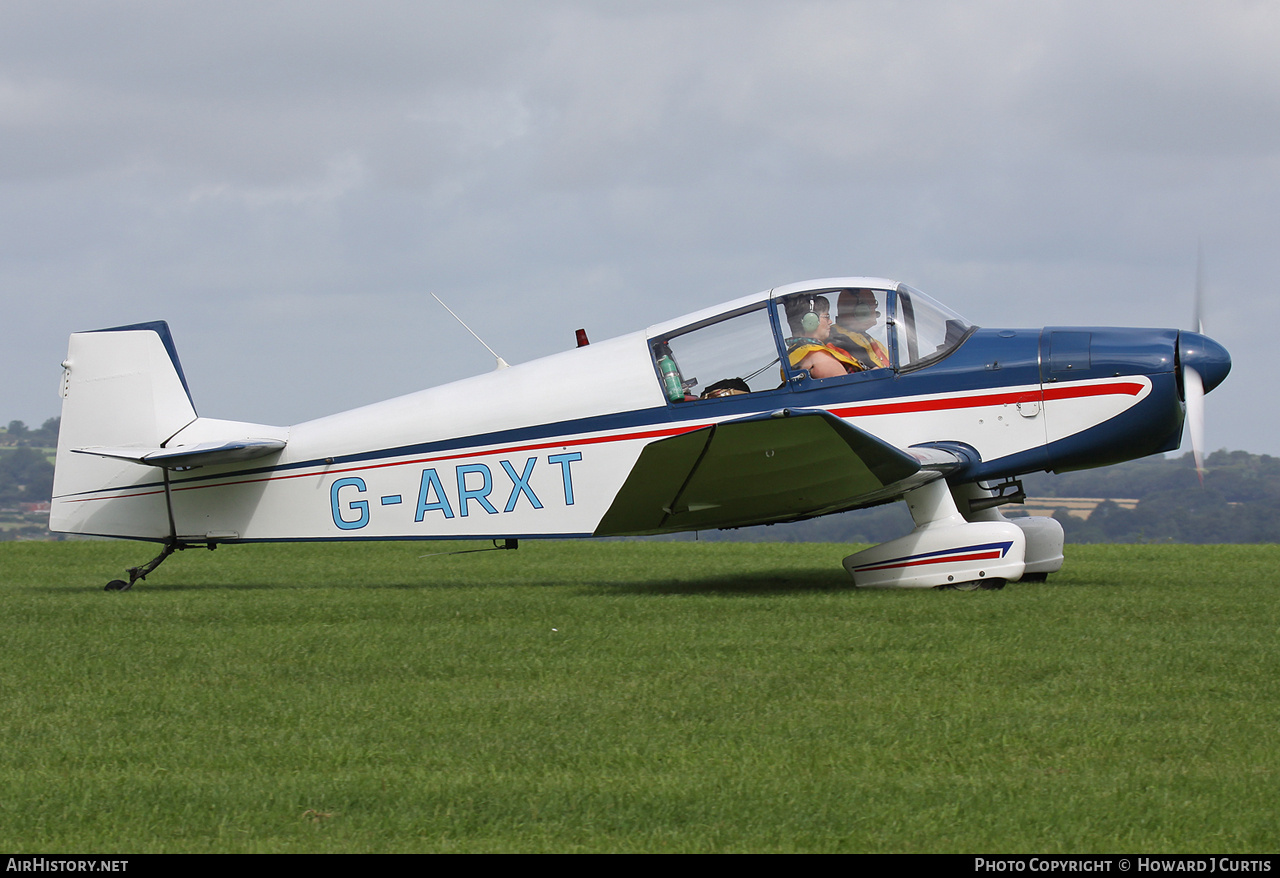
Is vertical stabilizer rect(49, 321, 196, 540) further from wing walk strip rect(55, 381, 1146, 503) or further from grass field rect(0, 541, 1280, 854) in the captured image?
wing walk strip rect(55, 381, 1146, 503)

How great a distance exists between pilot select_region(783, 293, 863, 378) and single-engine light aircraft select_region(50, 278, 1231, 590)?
0.6 inches

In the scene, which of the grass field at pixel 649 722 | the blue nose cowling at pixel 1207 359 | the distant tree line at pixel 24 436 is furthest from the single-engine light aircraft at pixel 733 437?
the distant tree line at pixel 24 436

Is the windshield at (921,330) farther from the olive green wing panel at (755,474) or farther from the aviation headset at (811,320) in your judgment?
the olive green wing panel at (755,474)

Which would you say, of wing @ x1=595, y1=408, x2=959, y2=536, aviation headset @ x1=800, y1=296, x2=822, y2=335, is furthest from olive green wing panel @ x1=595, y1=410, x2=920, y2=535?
aviation headset @ x1=800, y1=296, x2=822, y2=335

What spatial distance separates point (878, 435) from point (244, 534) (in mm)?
5471

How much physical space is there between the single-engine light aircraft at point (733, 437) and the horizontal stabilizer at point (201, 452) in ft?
0.08

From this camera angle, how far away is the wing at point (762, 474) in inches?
327

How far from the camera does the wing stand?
8297mm

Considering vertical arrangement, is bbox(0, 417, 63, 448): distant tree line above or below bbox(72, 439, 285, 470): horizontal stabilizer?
above

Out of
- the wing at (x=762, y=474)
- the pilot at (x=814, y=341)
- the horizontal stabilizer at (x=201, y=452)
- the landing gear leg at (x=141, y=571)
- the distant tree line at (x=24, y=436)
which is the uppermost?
the distant tree line at (x=24, y=436)

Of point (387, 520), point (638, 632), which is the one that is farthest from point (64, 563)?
point (638, 632)

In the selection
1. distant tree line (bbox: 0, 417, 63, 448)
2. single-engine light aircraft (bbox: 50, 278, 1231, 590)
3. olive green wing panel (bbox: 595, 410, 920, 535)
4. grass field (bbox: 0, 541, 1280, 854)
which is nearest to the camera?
grass field (bbox: 0, 541, 1280, 854)

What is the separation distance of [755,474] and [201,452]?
4.66 metres

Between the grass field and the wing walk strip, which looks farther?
the wing walk strip
